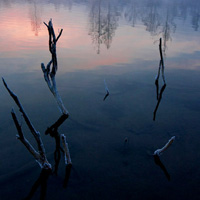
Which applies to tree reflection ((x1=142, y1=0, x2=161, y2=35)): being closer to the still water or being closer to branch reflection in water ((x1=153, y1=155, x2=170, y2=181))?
the still water

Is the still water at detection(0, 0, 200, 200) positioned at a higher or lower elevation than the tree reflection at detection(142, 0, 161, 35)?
Answer: lower

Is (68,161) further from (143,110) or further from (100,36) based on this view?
(100,36)

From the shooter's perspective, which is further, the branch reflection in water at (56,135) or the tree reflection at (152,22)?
the tree reflection at (152,22)

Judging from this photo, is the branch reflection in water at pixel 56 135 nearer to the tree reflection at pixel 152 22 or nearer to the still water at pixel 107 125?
the still water at pixel 107 125

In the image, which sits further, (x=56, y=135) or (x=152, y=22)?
(x=152, y=22)

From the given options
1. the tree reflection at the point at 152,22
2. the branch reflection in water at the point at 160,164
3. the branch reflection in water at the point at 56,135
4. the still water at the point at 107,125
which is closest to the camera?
the still water at the point at 107,125

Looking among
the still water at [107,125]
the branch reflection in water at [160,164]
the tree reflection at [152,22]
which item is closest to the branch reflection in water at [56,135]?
the still water at [107,125]

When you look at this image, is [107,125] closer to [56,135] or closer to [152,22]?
[56,135]

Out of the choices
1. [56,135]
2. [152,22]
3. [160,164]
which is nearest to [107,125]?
[56,135]

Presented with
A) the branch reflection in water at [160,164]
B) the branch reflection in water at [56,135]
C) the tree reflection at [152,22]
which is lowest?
the branch reflection in water at [160,164]

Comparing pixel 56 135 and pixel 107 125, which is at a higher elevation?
pixel 56 135

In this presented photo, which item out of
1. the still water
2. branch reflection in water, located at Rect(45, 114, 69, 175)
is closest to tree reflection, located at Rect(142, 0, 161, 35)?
the still water

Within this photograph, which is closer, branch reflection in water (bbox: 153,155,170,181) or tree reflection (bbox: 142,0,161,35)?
branch reflection in water (bbox: 153,155,170,181)

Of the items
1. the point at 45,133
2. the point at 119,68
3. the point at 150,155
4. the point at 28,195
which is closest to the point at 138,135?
the point at 150,155
